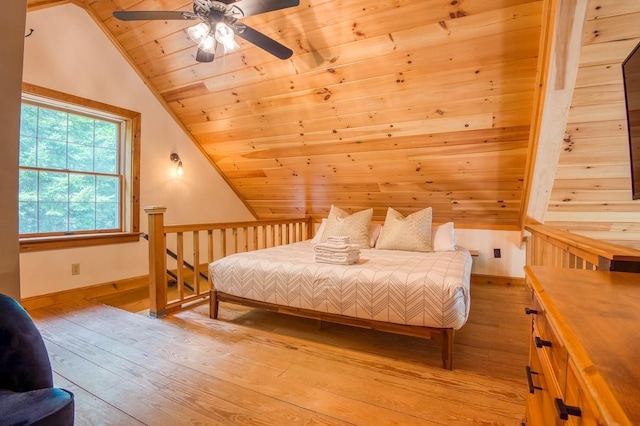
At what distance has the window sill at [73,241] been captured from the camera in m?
2.89

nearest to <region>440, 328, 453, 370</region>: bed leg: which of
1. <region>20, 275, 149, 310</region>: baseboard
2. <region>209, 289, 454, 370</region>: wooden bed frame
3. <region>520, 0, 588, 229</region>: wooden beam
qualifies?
<region>209, 289, 454, 370</region>: wooden bed frame

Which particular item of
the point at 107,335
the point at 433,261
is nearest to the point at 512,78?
the point at 433,261

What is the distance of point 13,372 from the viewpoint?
3.34 feet

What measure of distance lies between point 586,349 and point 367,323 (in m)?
1.69

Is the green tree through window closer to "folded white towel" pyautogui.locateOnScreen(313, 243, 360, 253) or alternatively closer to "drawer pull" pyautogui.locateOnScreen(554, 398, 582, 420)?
"folded white towel" pyautogui.locateOnScreen(313, 243, 360, 253)

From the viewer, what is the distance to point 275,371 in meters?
1.87

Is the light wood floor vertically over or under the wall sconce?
under

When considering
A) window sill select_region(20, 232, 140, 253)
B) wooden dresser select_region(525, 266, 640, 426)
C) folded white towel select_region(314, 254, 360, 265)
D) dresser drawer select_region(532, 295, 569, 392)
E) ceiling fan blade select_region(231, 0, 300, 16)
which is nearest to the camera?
wooden dresser select_region(525, 266, 640, 426)

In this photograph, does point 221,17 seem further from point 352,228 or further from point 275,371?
point 352,228

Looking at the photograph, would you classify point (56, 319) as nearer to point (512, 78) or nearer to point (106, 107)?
point (106, 107)

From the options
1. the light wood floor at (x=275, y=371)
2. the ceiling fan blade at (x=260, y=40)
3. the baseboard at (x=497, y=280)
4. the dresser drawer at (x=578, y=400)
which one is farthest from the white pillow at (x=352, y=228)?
the dresser drawer at (x=578, y=400)

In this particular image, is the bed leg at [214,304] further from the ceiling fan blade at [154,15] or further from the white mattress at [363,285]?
the ceiling fan blade at [154,15]

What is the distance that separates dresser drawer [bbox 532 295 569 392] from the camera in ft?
2.31

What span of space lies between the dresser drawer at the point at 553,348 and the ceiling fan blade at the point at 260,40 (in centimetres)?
194
